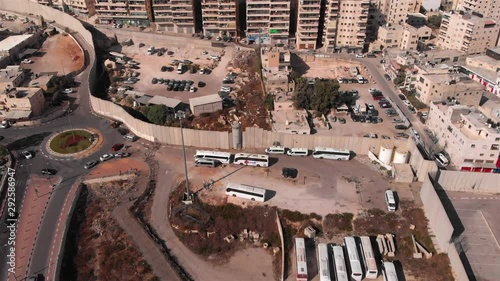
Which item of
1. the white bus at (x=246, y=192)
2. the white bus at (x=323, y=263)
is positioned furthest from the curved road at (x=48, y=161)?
the white bus at (x=323, y=263)

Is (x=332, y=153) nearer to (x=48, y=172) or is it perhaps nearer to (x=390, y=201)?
(x=390, y=201)

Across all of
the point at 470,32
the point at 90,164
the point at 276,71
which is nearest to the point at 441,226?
the point at 276,71

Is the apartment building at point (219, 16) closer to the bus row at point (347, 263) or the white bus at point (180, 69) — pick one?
the white bus at point (180, 69)

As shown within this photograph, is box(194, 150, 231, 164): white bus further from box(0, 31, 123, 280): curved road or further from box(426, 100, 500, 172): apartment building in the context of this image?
box(426, 100, 500, 172): apartment building

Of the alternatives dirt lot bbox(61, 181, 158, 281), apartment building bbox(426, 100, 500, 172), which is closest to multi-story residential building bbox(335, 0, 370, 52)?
apartment building bbox(426, 100, 500, 172)

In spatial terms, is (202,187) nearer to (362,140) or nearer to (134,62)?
(362,140)
